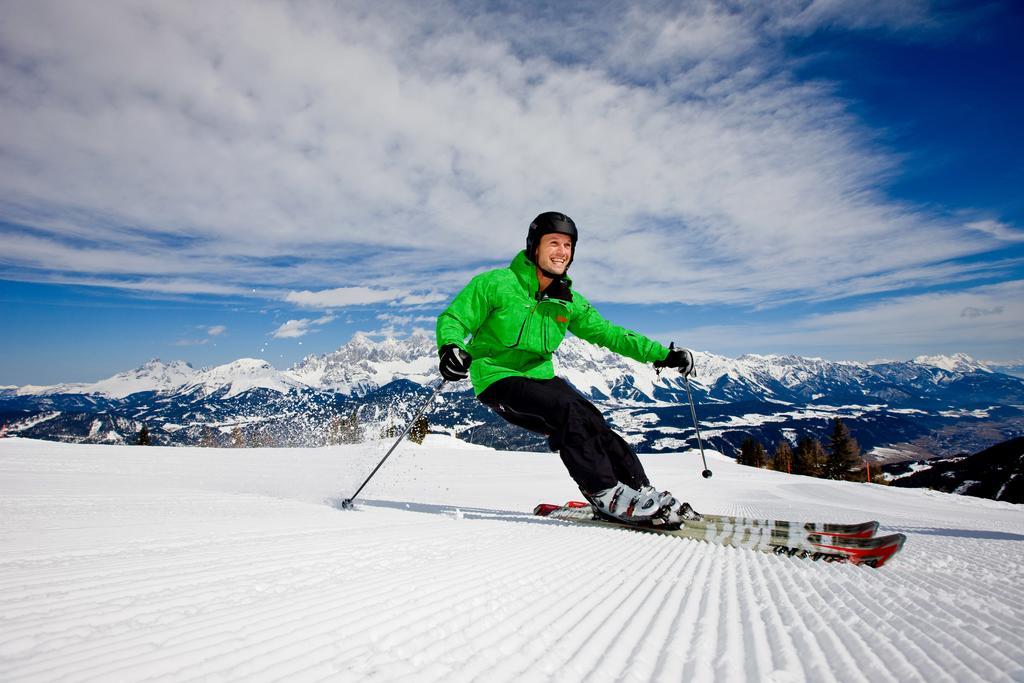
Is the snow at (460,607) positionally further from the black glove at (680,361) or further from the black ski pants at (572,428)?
the black glove at (680,361)

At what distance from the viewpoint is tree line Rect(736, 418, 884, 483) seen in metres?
45.1

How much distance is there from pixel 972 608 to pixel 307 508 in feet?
14.4

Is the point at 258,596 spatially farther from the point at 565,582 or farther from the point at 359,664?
the point at 565,582

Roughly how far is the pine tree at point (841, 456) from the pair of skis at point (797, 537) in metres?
49.5

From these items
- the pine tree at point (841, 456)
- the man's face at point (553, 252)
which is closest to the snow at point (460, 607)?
the man's face at point (553, 252)

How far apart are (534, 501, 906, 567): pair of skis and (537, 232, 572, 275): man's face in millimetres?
2359

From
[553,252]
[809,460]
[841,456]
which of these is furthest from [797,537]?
[809,460]

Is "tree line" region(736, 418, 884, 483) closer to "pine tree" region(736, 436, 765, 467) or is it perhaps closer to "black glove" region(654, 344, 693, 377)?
"pine tree" region(736, 436, 765, 467)

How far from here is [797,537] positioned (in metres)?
3.32

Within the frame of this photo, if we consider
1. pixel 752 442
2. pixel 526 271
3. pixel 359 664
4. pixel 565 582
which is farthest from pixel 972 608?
pixel 752 442

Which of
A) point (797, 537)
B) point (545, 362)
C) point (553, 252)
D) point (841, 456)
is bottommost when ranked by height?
point (797, 537)

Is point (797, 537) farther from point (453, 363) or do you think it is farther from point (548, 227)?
point (548, 227)

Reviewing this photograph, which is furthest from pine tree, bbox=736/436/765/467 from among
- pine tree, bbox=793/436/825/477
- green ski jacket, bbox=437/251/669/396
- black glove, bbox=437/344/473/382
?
black glove, bbox=437/344/473/382

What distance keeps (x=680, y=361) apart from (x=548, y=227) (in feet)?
6.30
